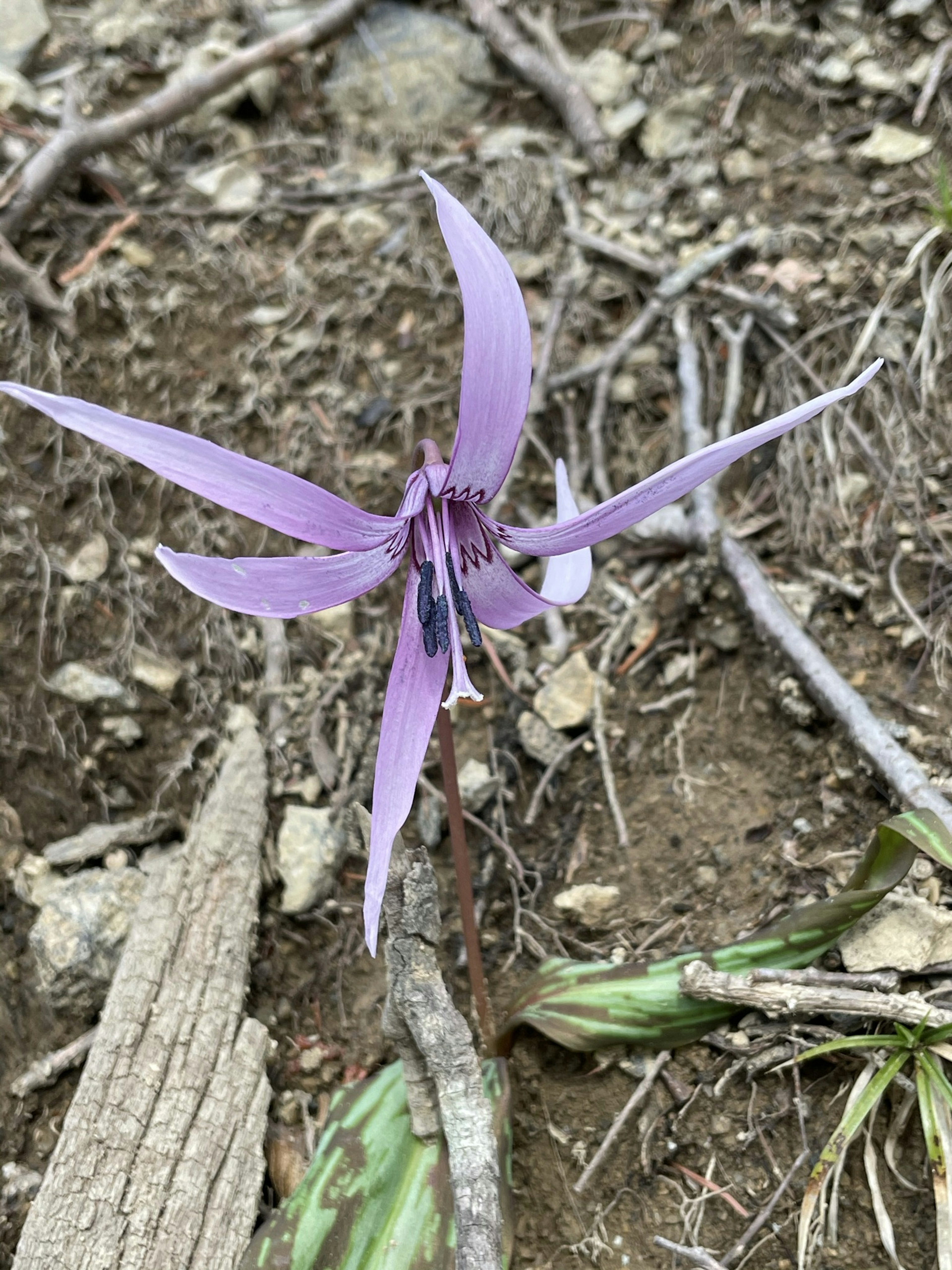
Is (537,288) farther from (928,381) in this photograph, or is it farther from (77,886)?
(77,886)

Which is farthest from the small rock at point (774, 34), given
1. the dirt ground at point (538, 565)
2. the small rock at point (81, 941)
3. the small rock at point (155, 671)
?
the small rock at point (81, 941)

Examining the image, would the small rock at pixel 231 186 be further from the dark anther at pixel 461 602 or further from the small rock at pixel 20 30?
the dark anther at pixel 461 602

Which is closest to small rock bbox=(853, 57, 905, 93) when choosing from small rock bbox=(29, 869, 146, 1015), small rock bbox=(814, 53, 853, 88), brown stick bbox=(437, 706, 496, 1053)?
small rock bbox=(814, 53, 853, 88)

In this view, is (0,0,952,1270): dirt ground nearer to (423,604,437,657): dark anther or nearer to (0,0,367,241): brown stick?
(0,0,367,241): brown stick

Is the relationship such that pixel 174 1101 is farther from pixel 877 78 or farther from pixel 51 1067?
pixel 877 78

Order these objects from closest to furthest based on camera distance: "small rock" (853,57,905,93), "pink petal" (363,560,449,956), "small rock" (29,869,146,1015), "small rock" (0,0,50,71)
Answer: "pink petal" (363,560,449,956), "small rock" (29,869,146,1015), "small rock" (853,57,905,93), "small rock" (0,0,50,71)

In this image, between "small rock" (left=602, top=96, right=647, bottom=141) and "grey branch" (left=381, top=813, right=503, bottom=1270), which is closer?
"grey branch" (left=381, top=813, right=503, bottom=1270)

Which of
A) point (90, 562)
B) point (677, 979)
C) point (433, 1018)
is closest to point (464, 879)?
point (433, 1018)
